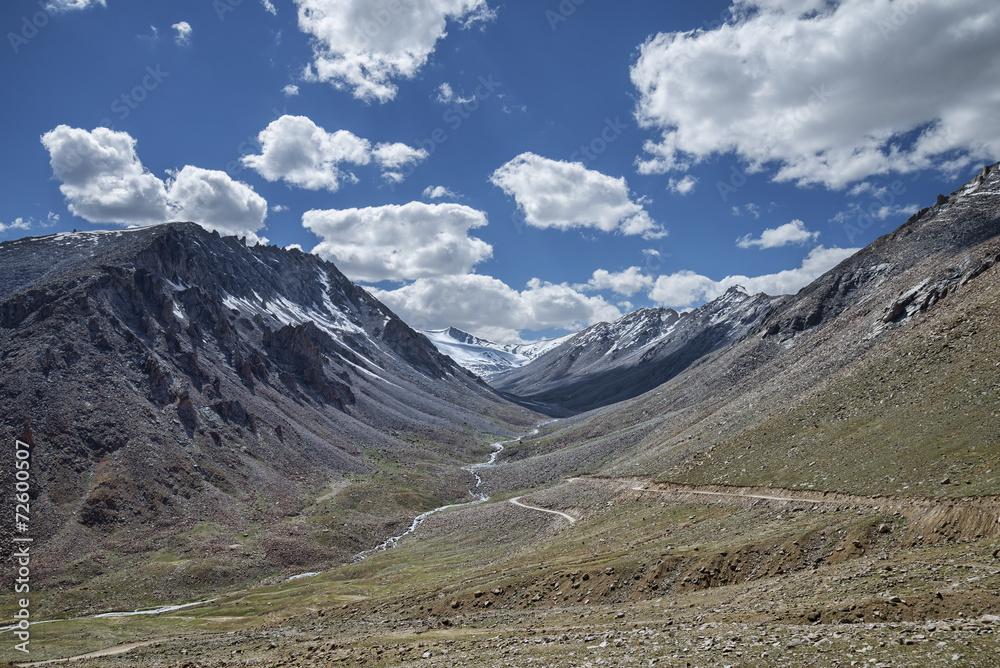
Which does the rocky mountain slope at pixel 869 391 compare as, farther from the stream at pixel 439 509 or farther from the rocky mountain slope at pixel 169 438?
the rocky mountain slope at pixel 169 438

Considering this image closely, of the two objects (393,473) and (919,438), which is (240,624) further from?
(393,473)

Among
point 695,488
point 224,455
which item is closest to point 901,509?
point 695,488

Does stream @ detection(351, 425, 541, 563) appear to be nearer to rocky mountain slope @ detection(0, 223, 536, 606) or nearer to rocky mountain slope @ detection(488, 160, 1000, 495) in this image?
rocky mountain slope @ detection(0, 223, 536, 606)

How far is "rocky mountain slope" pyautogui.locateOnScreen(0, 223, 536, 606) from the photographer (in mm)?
76625

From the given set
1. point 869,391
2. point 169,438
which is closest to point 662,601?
point 869,391

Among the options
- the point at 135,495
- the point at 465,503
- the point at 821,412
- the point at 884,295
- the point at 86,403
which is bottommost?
the point at 465,503

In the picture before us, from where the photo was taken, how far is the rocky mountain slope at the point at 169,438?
76625mm

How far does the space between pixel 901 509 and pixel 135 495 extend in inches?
3781

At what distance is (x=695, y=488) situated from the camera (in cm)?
6159

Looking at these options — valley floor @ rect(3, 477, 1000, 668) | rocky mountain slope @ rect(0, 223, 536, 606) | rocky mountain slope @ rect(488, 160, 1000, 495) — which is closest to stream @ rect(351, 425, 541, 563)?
rocky mountain slope @ rect(0, 223, 536, 606)

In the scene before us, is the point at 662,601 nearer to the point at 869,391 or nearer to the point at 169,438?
the point at 869,391

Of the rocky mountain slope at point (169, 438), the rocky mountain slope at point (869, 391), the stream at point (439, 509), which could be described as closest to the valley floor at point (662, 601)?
the rocky mountain slope at point (869, 391)

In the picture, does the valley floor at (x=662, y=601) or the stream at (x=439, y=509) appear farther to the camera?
the stream at (x=439, y=509)

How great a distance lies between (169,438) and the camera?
335 ft
